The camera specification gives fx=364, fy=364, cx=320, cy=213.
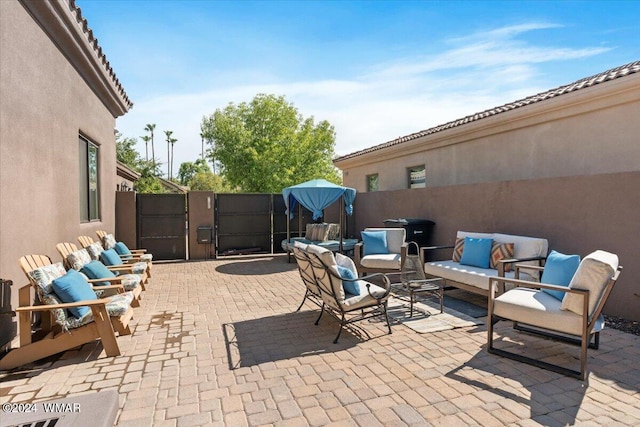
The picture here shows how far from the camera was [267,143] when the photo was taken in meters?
24.8

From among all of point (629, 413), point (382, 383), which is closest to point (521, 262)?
point (629, 413)

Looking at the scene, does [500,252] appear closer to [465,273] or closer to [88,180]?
[465,273]

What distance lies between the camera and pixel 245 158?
80.9 ft

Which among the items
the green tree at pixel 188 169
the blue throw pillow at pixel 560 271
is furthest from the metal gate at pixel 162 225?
the green tree at pixel 188 169

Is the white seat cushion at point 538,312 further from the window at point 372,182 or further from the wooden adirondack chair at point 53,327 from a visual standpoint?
the window at point 372,182

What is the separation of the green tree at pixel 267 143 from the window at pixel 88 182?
53.9 feet

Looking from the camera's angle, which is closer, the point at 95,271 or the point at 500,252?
the point at 95,271

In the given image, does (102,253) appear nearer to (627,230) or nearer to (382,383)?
(382,383)

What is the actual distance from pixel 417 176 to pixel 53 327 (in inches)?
408

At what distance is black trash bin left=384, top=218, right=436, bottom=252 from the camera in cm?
855

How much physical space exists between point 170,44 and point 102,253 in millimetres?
4832

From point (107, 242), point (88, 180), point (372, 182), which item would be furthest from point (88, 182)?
point (372, 182)

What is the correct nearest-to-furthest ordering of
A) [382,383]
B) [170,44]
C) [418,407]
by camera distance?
[418,407] → [382,383] → [170,44]

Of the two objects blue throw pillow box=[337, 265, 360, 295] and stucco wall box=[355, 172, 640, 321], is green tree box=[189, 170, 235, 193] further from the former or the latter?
blue throw pillow box=[337, 265, 360, 295]
